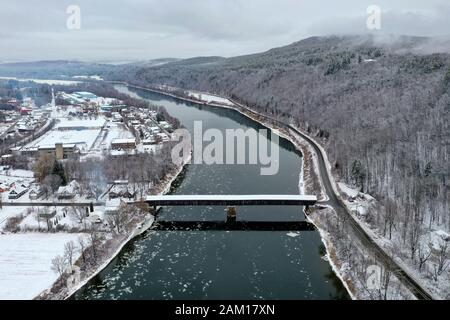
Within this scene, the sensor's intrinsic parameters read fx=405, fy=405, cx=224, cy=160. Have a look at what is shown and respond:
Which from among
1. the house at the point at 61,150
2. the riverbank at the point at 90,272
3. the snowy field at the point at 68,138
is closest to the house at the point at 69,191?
the riverbank at the point at 90,272

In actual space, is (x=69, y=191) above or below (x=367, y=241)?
above

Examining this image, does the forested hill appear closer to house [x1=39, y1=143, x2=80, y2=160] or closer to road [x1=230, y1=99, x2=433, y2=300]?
road [x1=230, y1=99, x2=433, y2=300]

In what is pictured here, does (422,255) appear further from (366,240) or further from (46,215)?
(46,215)

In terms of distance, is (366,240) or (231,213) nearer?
(366,240)

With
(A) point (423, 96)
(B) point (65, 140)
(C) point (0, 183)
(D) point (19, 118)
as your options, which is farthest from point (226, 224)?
(D) point (19, 118)

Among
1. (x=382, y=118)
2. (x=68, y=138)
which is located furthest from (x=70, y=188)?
(x=382, y=118)
